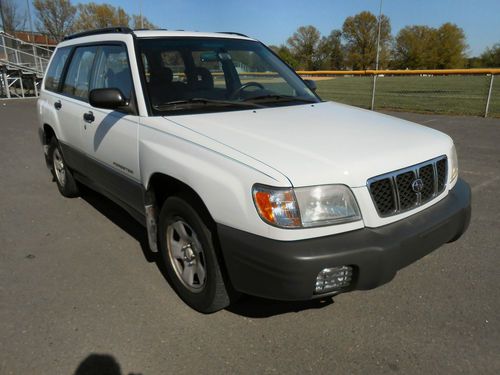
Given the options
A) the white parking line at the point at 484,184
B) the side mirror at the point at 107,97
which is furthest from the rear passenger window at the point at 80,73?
the white parking line at the point at 484,184

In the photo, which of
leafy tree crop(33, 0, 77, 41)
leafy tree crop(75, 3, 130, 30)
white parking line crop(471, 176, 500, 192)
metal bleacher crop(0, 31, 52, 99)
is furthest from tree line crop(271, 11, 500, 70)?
white parking line crop(471, 176, 500, 192)

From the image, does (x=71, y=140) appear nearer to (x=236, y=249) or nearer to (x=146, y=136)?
(x=146, y=136)

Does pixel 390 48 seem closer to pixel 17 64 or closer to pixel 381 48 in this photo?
pixel 381 48

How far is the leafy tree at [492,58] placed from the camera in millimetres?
80800

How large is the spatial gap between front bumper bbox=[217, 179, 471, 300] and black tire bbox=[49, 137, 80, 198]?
11.2ft

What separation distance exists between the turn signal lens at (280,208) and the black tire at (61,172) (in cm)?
363

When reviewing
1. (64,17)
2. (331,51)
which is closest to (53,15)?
(64,17)

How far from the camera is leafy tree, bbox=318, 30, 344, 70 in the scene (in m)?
99.9

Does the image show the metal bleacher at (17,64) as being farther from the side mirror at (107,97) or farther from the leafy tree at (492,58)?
the leafy tree at (492,58)

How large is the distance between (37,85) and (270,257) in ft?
77.8

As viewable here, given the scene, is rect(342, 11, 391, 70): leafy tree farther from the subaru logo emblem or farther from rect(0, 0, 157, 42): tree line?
the subaru logo emblem

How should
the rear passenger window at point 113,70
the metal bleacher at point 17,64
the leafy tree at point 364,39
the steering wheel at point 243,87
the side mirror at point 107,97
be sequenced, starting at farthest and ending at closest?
the leafy tree at point 364,39 → the metal bleacher at point 17,64 → the steering wheel at point 243,87 → the rear passenger window at point 113,70 → the side mirror at point 107,97

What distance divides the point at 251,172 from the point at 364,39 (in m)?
102

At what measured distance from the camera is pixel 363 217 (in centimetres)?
242
